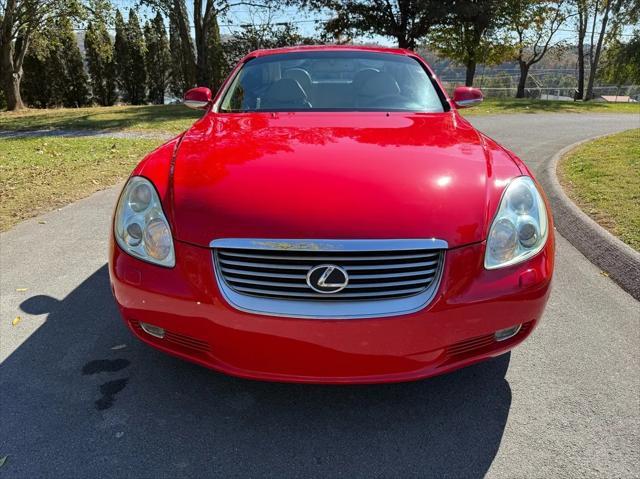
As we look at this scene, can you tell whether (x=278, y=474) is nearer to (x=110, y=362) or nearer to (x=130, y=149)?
(x=110, y=362)

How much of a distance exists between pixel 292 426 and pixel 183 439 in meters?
0.43

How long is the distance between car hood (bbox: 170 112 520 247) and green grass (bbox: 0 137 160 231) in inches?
128

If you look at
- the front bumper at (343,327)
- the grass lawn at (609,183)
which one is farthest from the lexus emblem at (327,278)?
the grass lawn at (609,183)

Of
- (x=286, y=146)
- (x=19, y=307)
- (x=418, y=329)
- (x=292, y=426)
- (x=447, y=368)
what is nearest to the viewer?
(x=418, y=329)

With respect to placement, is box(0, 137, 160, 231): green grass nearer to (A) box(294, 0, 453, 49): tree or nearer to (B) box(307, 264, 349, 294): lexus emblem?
(B) box(307, 264, 349, 294): lexus emblem

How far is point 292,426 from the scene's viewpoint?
2.05 metres

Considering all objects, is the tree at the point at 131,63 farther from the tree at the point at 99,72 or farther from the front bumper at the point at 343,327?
the front bumper at the point at 343,327

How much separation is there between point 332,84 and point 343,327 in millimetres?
2153

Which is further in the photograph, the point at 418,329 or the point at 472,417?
the point at 472,417

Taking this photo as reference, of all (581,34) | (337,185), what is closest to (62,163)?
(337,185)

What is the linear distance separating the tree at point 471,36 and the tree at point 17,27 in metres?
15.1

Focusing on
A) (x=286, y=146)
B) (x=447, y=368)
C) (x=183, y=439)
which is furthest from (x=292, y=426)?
(x=286, y=146)

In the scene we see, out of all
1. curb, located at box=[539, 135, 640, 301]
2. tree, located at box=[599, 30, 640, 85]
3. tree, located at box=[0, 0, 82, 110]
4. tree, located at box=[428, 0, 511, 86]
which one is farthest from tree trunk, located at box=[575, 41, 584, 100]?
curb, located at box=[539, 135, 640, 301]

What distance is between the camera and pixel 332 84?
343 cm
